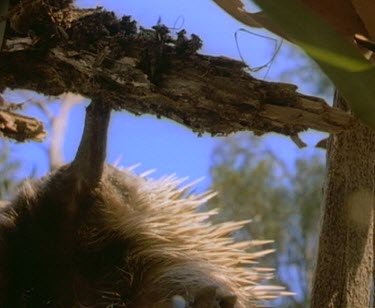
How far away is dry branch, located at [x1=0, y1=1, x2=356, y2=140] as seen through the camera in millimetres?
1090

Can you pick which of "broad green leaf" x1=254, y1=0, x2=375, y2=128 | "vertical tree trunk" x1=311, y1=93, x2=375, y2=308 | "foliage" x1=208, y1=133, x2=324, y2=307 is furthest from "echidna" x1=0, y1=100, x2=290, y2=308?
"foliage" x1=208, y1=133, x2=324, y2=307

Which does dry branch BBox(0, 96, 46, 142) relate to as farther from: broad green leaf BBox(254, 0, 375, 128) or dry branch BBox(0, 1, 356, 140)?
broad green leaf BBox(254, 0, 375, 128)

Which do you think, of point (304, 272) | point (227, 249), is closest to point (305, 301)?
point (304, 272)

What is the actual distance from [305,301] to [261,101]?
2.75m

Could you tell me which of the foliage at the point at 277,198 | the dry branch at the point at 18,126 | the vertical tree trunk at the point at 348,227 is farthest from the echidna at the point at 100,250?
the foliage at the point at 277,198

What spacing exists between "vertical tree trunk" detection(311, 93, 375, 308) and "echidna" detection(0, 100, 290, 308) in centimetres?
31

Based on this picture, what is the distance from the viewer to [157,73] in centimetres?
112

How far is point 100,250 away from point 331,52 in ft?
2.66

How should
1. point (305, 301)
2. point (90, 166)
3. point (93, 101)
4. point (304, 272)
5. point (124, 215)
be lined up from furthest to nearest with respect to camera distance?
point (304, 272) < point (305, 301) < point (124, 215) < point (90, 166) < point (93, 101)

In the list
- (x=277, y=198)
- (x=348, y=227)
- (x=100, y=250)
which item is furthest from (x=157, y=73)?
(x=277, y=198)

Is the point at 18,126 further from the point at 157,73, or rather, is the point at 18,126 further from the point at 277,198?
the point at 277,198

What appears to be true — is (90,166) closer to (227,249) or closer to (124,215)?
(124,215)

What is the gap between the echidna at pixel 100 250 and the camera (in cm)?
142

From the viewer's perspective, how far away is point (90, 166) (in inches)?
54.7
